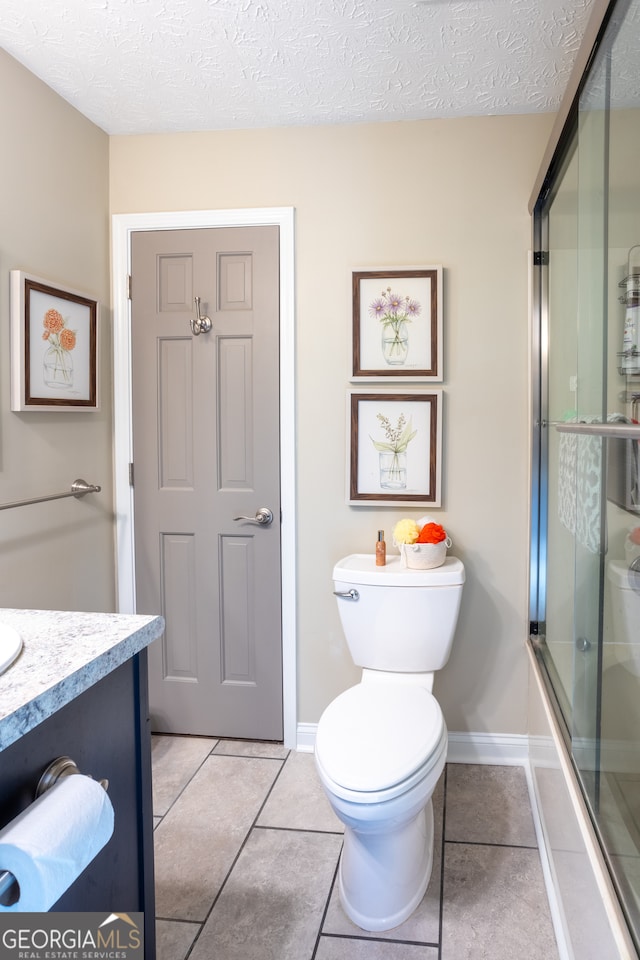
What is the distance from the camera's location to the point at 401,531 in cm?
230

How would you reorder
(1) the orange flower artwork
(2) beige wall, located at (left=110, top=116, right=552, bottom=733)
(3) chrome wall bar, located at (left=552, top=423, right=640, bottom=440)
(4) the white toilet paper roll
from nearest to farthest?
(4) the white toilet paper roll → (3) chrome wall bar, located at (left=552, top=423, right=640, bottom=440) → (1) the orange flower artwork → (2) beige wall, located at (left=110, top=116, right=552, bottom=733)

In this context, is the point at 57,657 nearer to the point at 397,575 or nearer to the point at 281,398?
the point at 397,575

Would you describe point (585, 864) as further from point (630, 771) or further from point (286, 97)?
point (286, 97)

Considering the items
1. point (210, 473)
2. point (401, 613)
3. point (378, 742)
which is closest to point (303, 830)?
point (378, 742)

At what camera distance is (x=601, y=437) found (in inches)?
52.4

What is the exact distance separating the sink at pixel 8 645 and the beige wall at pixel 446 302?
5.21ft

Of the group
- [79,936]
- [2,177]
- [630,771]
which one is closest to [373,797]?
[630,771]

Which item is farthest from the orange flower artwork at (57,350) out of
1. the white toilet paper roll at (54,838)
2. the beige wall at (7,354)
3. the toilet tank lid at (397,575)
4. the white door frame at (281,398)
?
the white toilet paper roll at (54,838)

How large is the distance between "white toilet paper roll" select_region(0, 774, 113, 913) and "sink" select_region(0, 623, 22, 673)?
168 millimetres

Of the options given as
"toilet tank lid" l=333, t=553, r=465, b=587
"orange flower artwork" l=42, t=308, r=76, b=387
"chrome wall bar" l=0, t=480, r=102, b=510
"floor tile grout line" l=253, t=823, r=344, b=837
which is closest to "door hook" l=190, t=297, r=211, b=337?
"orange flower artwork" l=42, t=308, r=76, b=387

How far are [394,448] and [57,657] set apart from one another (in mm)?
1673

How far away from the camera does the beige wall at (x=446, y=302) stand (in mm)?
2375

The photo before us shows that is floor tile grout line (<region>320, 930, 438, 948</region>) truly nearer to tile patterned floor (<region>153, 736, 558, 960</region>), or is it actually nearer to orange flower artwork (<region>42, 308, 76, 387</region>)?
tile patterned floor (<region>153, 736, 558, 960</region>)

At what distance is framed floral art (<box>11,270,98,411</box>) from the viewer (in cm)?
203
